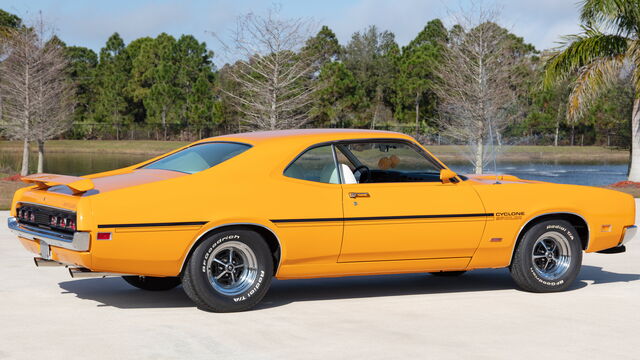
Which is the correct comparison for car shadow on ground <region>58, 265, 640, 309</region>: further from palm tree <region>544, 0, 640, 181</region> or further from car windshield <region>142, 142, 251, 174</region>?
palm tree <region>544, 0, 640, 181</region>

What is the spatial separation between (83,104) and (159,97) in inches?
594

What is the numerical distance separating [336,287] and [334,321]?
1654mm

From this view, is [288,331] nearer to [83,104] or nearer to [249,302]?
[249,302]

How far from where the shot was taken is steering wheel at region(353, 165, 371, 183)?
8.09 metres

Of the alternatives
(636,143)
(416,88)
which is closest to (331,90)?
(416,88)

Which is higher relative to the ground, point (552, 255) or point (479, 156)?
point (479, 156)

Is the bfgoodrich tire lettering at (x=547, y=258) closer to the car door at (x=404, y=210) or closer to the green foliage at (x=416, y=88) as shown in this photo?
the car door at (x=404, y=210)

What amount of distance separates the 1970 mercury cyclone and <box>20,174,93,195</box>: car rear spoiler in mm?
18

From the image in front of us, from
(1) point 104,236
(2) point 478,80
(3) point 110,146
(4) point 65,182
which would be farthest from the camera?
(3) point 110,146

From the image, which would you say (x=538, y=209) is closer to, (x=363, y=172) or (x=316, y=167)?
(x=363, y=172)

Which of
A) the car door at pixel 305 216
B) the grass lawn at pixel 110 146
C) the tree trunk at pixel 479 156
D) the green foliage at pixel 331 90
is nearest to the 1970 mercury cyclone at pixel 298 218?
the car door at pixel 305 216

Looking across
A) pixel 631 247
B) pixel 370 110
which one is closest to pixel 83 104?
pixel 370 110

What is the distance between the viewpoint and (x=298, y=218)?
7301mm

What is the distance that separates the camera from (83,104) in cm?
7725
